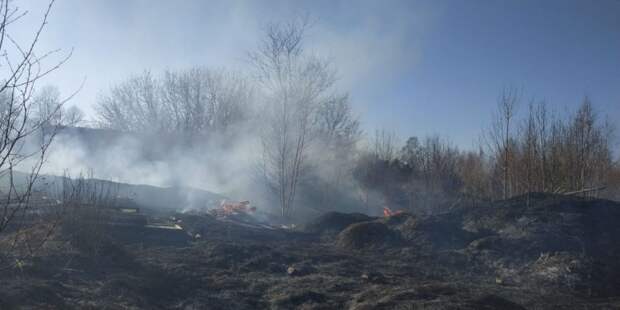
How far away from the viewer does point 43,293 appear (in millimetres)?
6199

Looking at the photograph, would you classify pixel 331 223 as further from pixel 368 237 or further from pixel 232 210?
pixel 232 210

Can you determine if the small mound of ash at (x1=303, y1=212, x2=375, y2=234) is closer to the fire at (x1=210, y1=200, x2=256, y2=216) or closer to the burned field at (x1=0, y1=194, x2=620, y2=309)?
the burned field at (x1=0, y1=194, x2=620, y2=309)

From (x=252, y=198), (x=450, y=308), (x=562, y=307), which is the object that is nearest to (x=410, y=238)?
(x=562, y=307)

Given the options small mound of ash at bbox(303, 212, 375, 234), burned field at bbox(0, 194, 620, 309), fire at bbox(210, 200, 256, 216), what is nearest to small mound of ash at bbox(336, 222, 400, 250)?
burned field at bbox(0, 194, 620, 309)

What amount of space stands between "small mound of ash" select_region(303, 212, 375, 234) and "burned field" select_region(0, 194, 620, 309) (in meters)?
1.16

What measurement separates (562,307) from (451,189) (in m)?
13.9

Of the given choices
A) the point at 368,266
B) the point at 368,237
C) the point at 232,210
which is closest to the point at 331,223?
the point at 368,237

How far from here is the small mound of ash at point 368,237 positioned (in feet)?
38.2

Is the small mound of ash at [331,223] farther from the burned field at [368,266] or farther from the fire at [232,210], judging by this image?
the fire at [232,210]

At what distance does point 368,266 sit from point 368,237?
262 centimetres

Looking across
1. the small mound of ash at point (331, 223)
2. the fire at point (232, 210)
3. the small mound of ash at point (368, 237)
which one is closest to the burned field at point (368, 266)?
the small mound of ash at point (368, 237)

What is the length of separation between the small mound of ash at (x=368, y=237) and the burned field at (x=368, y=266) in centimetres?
4

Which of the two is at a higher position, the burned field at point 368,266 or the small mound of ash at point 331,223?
the small mound of ash at point 331,223

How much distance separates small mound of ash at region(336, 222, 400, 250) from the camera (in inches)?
458
